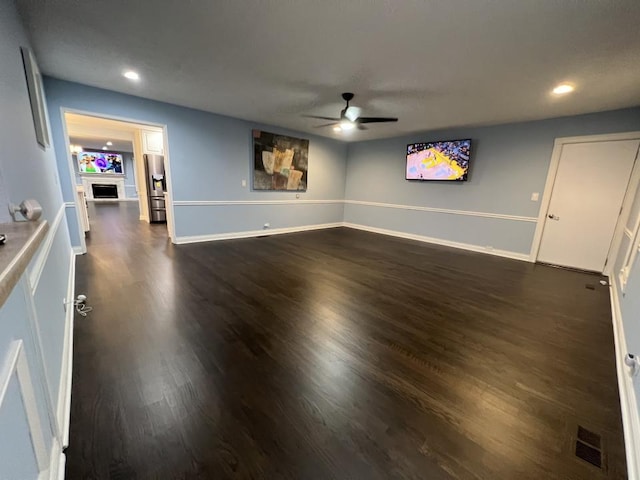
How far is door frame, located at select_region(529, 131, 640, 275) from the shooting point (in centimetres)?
376

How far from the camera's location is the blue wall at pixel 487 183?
4391mm

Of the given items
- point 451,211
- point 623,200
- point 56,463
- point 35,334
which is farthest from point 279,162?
point 623,200

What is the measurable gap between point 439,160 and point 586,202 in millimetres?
2440

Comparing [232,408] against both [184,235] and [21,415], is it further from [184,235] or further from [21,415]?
[184,235]

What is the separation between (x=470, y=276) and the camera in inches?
150

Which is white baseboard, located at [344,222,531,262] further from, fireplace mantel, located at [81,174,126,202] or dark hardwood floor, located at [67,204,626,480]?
fireplace mantel, located at [81,174,126,202]

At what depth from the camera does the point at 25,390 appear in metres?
0.77

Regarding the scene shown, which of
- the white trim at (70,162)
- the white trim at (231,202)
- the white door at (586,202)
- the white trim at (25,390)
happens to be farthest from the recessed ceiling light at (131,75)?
the white door at (586,202)

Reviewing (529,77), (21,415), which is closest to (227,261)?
(21,415)

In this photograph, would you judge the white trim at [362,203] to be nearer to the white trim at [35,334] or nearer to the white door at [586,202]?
the white door at [586,202]

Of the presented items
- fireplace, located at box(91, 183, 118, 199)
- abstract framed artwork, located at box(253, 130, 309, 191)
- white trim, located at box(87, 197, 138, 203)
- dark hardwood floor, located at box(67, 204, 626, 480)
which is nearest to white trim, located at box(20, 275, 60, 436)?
dark hardwood floor, located at box(67, 204, 626, 480)

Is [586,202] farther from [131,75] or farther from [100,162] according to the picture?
[100,162]

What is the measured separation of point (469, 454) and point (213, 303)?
227 cm

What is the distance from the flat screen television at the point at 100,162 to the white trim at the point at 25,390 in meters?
15.1
